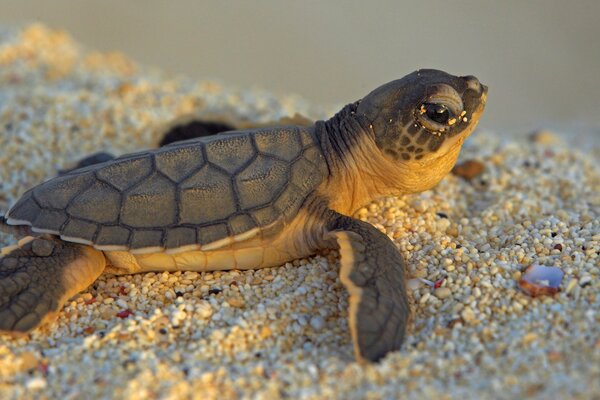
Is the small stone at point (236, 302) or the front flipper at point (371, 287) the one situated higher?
the front flipper at point (371, 287)

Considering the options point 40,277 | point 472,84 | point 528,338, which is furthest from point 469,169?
point 40,277

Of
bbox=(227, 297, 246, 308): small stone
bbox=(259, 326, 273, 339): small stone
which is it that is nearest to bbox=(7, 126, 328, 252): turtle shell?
bbox=(227, 297, 246, 308): small stone

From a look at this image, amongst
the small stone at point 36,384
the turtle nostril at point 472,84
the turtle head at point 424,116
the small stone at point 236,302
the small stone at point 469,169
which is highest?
→ the small stone at point 469,169

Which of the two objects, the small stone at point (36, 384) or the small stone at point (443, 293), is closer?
the small stone at point (36, 384)

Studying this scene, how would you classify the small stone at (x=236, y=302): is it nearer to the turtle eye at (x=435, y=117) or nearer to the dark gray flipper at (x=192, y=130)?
the turtle eye at (x=435, y=117)

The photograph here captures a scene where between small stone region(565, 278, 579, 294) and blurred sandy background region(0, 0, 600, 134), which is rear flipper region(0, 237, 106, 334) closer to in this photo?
small stone region(565, 278, 579, 294)

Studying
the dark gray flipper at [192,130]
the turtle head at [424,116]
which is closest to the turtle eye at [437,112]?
the turtle head at [424,116]

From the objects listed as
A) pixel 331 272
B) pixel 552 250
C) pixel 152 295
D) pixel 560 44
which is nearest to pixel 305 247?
pixel 331 272
